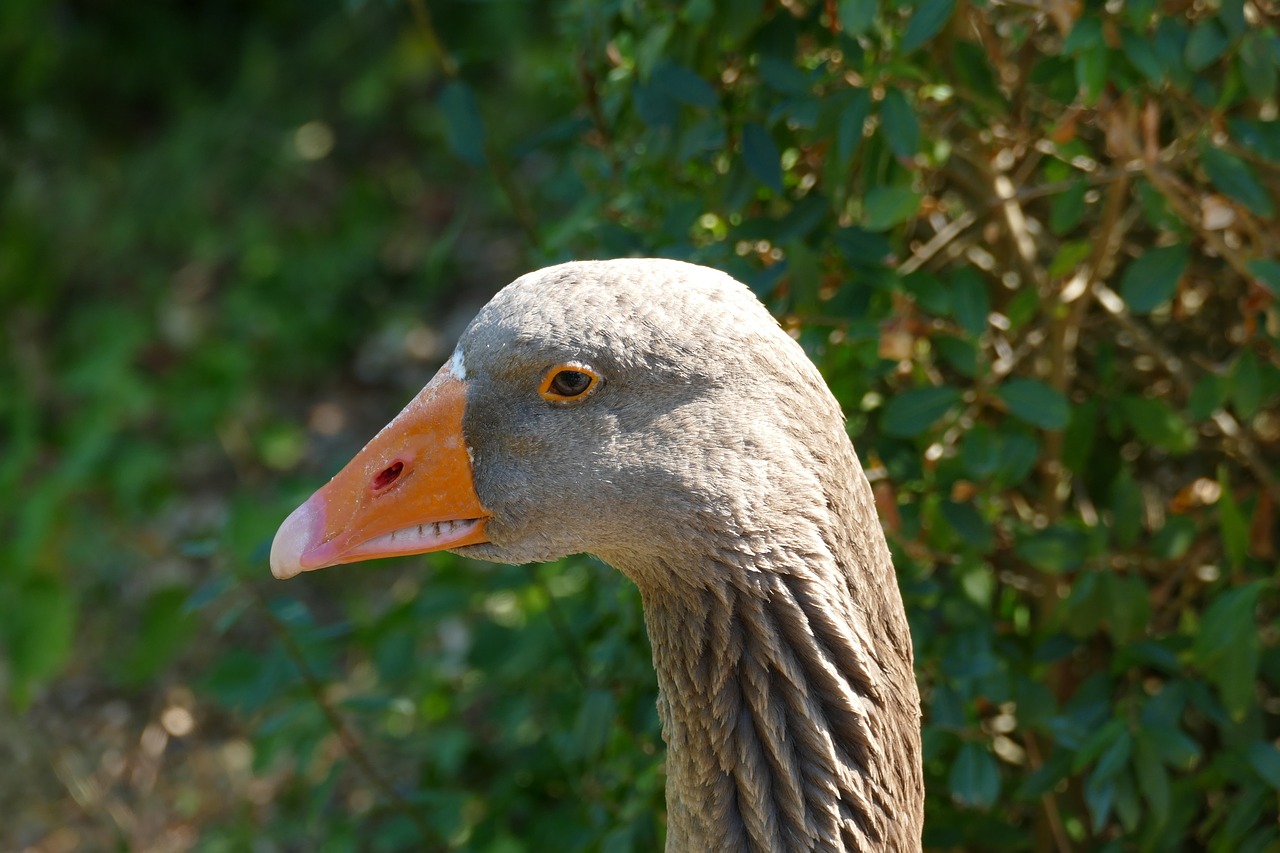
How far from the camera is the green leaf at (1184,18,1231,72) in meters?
2.35

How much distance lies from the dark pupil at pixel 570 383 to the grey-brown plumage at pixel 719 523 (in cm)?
3

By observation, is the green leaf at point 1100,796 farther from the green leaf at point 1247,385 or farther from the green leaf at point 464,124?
the green leaf at point 464,124

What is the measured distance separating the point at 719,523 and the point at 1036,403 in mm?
944

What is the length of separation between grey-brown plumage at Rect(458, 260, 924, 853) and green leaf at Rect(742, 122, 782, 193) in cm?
56

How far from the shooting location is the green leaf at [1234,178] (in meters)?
2.49

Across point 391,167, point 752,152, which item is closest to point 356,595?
point 391,167

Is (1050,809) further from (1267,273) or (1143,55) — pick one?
(1143,55)

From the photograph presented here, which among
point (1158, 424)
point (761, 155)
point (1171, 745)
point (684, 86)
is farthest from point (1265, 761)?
point (684, 86)

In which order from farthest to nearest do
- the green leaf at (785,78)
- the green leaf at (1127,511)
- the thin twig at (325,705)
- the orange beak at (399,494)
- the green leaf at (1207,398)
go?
the thin twig at (325,705) → the green leaf at (1127,511) → the green leaf at (1207,398) → the green leaf at (785,78) → the orange beak at (399,494)

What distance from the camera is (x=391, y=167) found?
23.0 ft

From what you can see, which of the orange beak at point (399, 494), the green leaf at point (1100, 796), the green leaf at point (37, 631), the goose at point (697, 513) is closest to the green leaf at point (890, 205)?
the goose at point (697, 513)

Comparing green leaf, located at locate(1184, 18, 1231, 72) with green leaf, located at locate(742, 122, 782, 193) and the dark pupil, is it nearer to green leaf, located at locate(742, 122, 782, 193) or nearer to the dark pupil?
green leaf, located at locate(742, 122, 782, 193)

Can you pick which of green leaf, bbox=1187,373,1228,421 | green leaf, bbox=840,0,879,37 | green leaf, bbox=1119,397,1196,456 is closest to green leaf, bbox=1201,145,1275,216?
green leaf, bbox=1187,373,1228,421

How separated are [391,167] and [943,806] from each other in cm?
499
